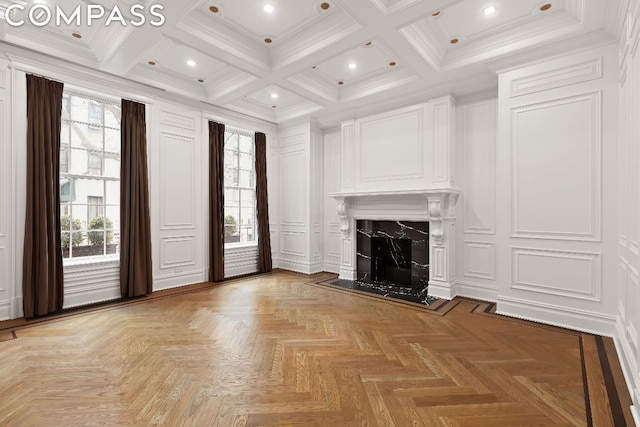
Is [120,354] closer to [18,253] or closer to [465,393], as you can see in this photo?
[18,253]

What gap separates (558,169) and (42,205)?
18.5 feet

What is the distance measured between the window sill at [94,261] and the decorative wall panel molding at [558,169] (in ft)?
16.8

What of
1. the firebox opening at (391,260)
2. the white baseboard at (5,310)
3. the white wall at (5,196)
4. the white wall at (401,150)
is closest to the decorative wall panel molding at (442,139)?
the white wall at (401,150)

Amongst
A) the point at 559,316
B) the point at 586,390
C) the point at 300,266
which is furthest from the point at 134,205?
the point at 559,316

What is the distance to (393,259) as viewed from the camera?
5508 millimetres

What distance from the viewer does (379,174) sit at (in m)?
5.35

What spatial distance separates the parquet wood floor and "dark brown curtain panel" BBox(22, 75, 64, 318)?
0.44m

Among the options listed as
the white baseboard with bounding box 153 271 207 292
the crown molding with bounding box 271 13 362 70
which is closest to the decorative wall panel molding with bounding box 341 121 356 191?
the crown molding with bounding box 271 13 362 70

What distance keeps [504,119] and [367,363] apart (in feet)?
10.3

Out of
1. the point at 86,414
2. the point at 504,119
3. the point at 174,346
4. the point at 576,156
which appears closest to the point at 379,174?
the point at 504,119

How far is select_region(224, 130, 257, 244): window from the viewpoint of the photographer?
6012 mm

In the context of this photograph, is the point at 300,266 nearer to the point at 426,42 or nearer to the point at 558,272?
the point at 558,272

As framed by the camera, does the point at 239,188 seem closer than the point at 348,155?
No

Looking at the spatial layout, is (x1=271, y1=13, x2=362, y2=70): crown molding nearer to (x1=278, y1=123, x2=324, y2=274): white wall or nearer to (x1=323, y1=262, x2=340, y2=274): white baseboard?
(x1=278, y1=123, x2=324, y2=274): white wall
